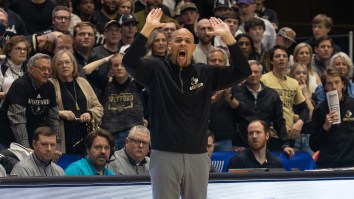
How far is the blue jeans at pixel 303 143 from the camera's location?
12805 millimetres

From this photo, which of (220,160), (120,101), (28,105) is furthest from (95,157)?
A: (220,160)

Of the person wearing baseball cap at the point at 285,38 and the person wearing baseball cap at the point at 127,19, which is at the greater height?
the person wearing baseball cap at the point at 127,19

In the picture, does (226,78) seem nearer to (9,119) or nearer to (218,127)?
(9,119)

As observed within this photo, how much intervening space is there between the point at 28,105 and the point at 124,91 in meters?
1.38

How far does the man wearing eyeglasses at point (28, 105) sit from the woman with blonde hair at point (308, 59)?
437cm

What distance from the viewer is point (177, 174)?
7555 millimetres

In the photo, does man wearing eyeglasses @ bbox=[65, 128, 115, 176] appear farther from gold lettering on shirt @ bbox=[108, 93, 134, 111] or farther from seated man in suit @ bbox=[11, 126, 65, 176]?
gold lettering on shirt @ bbox=[108, 93, 134, 111]

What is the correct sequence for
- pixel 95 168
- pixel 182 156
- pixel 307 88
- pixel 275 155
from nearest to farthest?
1. pixel 182 156
2. pixel 95 168
3. pixel 275 155
4. pixel 307 88

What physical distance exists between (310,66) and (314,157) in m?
2.16

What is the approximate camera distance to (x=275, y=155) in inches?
464

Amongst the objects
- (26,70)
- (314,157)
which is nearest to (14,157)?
(26,70)

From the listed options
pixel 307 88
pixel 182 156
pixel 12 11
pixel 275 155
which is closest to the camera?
pixel 182 156

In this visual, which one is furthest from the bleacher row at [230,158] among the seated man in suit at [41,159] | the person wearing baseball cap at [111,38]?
the person wearing baseball cap at [111,38]

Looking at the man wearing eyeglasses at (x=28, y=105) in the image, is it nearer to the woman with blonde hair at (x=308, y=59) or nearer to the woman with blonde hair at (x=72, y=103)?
the woman with blonde hair at (x=72, y=103)
